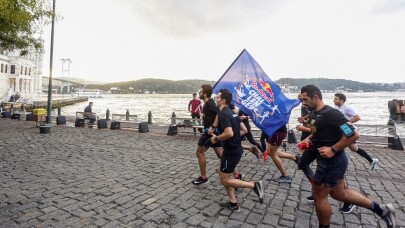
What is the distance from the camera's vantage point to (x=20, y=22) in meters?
9.21

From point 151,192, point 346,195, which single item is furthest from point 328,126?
point 151,192

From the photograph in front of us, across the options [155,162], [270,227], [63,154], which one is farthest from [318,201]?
[63,154]

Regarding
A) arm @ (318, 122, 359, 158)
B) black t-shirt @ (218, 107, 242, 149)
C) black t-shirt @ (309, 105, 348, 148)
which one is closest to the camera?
arm @ (318, 122, 359, 158)

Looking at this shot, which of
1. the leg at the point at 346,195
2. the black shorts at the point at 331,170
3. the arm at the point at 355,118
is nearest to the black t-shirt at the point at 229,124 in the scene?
the black shorts at the point at 331,170

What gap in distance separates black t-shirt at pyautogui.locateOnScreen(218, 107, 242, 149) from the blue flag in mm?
1722

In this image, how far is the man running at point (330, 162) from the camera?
10.2ft

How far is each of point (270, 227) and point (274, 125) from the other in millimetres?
2601

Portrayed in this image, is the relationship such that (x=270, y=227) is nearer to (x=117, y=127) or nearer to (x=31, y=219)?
(x=31, y=219)

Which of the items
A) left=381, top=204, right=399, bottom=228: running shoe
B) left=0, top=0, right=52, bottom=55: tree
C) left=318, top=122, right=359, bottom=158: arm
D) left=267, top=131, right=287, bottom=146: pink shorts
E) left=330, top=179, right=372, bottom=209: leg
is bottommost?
left=381, top=204, right=399, bottom=228: running shoe

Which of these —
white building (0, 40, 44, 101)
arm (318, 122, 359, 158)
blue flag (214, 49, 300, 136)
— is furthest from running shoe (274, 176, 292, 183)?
white building (0, 40, 44, 101)

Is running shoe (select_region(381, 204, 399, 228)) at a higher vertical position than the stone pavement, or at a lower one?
higher

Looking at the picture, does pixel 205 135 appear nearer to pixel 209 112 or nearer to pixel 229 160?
pixel 209 112

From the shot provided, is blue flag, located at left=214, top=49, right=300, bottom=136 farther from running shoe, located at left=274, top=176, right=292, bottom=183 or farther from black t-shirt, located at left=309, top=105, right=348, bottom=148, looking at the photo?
black t-shirt, located at left=309, top=105, right=348, bottom=148

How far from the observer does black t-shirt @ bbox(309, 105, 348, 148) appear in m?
3.14
